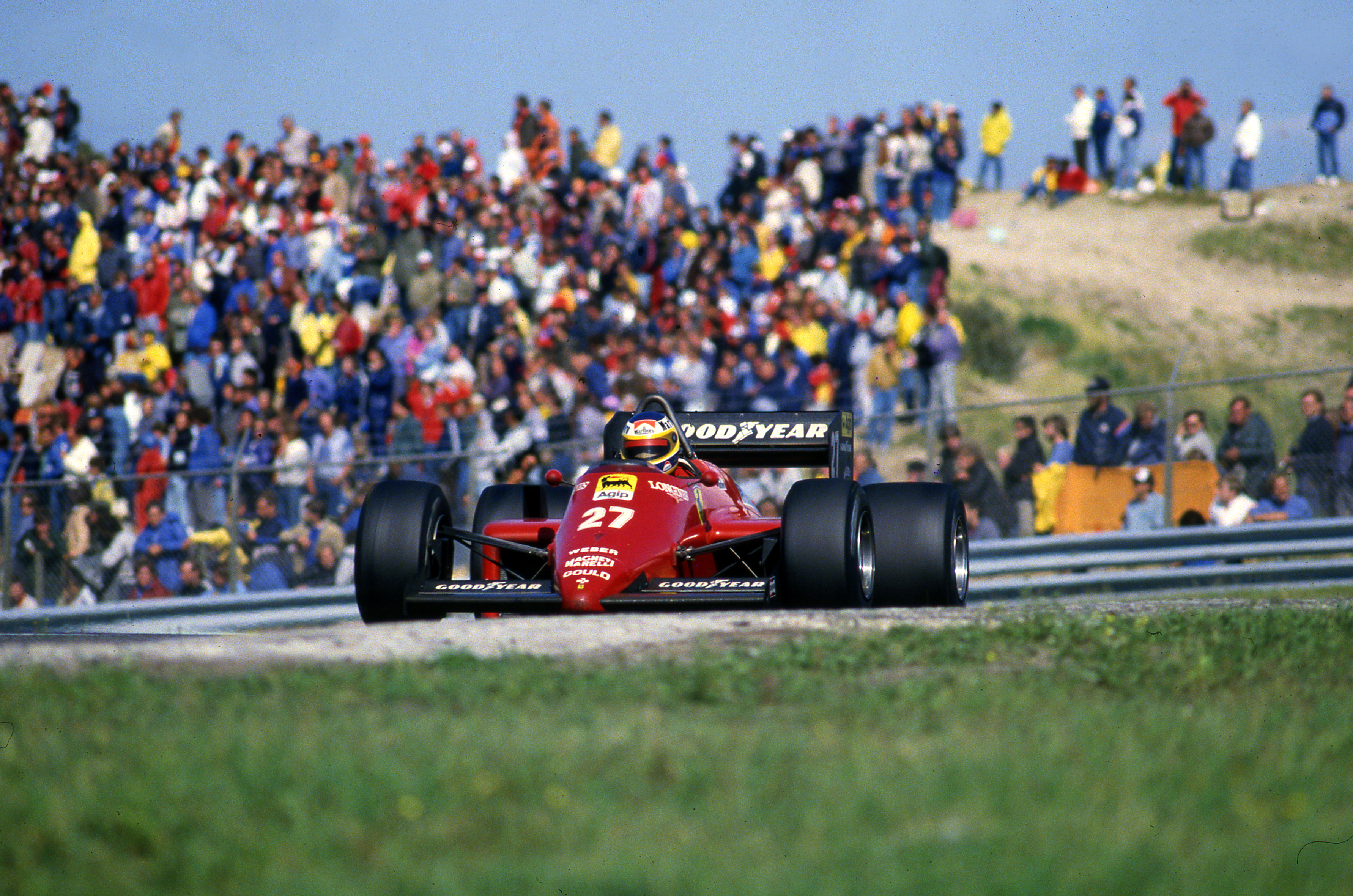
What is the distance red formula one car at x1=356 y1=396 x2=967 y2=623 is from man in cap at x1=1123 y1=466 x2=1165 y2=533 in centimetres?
307

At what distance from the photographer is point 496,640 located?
689cm

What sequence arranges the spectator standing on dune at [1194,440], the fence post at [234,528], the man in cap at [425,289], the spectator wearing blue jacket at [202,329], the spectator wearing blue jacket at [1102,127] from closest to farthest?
the spectator standing on dune at [1194,440] < the fence post at [234,528] < the man in cap at [425,289] < the spectator wearing blue jacket at [202,329] < the spectator wearing blue jacket at [1102,127]

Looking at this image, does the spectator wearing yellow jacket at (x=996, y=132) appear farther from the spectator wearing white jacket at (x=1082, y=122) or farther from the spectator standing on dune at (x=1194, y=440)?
the spectator standing on dune at (x=1194, y=440)

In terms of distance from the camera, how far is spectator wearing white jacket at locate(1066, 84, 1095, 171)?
87.5 feet

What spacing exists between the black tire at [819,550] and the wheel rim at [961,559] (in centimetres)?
121

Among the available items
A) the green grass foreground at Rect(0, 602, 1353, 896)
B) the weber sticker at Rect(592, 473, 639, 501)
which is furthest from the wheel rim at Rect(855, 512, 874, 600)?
the green grass foreground at Rect(0, 602, 1353, 896)

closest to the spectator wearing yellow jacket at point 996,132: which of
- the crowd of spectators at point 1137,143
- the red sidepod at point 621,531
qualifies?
the crowd of spectators at point 1137,143

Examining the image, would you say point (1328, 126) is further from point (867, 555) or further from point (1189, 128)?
point (867, 555)

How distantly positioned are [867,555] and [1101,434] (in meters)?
3.98

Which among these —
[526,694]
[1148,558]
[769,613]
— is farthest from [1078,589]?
[526,694]

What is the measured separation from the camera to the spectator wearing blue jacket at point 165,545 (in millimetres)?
13977

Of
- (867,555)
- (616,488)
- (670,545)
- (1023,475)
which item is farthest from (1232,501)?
(616,488)

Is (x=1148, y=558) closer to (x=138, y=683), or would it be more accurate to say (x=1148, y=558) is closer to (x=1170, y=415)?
(x=1170, y=415)

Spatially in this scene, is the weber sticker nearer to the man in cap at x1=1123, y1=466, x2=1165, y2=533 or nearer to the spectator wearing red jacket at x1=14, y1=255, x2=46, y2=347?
the man in cap at x1=1123, y1=466, x2=1165, y2=533
